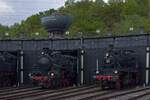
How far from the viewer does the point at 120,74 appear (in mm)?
28312

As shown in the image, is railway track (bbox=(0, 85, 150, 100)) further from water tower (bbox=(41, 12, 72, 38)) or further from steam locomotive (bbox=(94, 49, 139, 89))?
water tower (bbox=(41, 12, 72, 38))

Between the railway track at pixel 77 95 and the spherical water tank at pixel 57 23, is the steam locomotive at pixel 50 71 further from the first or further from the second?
the spherical water tank at pixel 57 23

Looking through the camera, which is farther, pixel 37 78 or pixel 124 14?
pixel 124 14

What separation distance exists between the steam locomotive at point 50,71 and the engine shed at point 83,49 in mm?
3136

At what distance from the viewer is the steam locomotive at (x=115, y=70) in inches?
1098

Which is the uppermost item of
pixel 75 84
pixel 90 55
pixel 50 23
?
pixel 50 23

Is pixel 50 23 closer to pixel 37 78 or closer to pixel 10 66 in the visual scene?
pixel 10 66

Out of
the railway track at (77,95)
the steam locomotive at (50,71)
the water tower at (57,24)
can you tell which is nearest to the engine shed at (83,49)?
the steam locomotive at (50,71)

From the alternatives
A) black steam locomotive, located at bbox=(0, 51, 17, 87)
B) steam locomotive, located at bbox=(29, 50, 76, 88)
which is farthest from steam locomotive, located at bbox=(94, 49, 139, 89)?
black steam locomotive, located at bbox=(0, 51, 17, 87)

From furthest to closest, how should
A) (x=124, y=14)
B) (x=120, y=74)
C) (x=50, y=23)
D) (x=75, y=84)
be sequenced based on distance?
1. (x=124, y=14)
2. (x=50, y=23)
3. (x=75, y=84)
4. (x=120, y=74)

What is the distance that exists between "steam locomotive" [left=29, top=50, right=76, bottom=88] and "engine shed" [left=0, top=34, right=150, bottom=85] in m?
3.14

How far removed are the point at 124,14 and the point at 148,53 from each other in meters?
49.7

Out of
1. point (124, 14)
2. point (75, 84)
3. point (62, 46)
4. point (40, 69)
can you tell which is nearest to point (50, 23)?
point (62, 46)

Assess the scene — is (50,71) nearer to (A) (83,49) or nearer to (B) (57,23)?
(A) (83,49)
